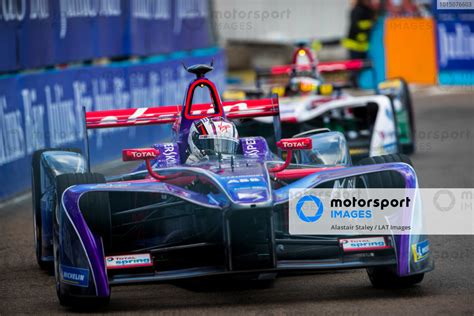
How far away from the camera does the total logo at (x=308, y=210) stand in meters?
7.36

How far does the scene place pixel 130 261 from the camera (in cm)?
708

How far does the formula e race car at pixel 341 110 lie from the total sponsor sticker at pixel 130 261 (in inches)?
249

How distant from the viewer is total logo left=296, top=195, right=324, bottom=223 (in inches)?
290

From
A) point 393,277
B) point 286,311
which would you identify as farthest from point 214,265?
point 393,277

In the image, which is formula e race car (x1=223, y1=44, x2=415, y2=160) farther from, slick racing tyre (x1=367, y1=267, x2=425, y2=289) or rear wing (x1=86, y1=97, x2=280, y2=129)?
slick racing tyre (x1=367, y1=267, x2=425, y2=289)

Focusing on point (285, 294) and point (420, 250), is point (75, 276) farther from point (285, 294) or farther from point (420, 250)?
point (420, 250)

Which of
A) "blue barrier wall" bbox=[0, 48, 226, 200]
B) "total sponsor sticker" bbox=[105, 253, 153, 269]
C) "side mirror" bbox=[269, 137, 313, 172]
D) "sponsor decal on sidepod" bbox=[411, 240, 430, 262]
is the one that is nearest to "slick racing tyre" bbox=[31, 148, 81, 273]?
"total sponsor sticker" bbox=[105, 253, 153, 269]

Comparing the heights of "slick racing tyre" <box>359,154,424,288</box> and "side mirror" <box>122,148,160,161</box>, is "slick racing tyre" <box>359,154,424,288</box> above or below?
below

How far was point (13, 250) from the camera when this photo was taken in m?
9.98

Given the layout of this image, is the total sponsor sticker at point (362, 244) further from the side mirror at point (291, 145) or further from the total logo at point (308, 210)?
the side mirror at point (291, 145)

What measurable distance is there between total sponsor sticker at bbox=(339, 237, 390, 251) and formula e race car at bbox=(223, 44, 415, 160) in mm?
6018

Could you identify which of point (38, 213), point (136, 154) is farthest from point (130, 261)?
point (38, 213)

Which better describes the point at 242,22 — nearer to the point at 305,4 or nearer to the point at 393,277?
the point at 305,4

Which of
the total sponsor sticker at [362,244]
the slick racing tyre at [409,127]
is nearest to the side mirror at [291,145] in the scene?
the total sponsor sticker at [362,244]
